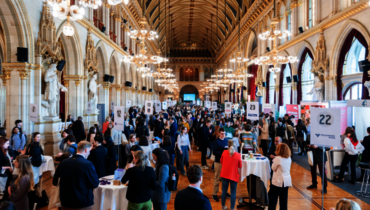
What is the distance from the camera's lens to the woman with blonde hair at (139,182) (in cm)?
346

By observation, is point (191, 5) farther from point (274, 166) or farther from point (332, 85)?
point (274, 166)

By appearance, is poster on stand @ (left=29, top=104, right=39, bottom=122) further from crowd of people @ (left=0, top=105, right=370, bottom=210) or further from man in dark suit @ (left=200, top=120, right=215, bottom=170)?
man in dark suit @ (left=200, top=120, right=215, bottom=170)

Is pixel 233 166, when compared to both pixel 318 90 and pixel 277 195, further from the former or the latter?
pixel 318 90

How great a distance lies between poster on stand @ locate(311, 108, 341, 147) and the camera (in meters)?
4.41

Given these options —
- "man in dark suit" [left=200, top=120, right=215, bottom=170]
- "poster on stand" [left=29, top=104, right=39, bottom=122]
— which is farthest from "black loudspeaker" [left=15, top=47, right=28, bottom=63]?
"man in dark suit" [left=200, top=120, right=215, bottom=170]

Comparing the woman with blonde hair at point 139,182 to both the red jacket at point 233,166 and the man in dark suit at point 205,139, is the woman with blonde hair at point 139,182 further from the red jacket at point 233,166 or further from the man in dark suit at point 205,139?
the man in dark suit at point 205,139

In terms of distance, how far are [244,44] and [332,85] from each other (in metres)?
18.0

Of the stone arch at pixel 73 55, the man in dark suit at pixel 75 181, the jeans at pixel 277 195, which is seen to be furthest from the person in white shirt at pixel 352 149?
the stone arch at pixel 73 55

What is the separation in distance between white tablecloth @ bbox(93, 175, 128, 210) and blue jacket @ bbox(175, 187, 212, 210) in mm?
1925

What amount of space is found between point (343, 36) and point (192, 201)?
44.5 ft

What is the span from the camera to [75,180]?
131 inches

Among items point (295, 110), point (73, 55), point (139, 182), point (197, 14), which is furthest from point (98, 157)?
point (197, 14)

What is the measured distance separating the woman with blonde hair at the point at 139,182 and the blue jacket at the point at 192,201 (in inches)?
35.9

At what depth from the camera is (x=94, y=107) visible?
1473cm
